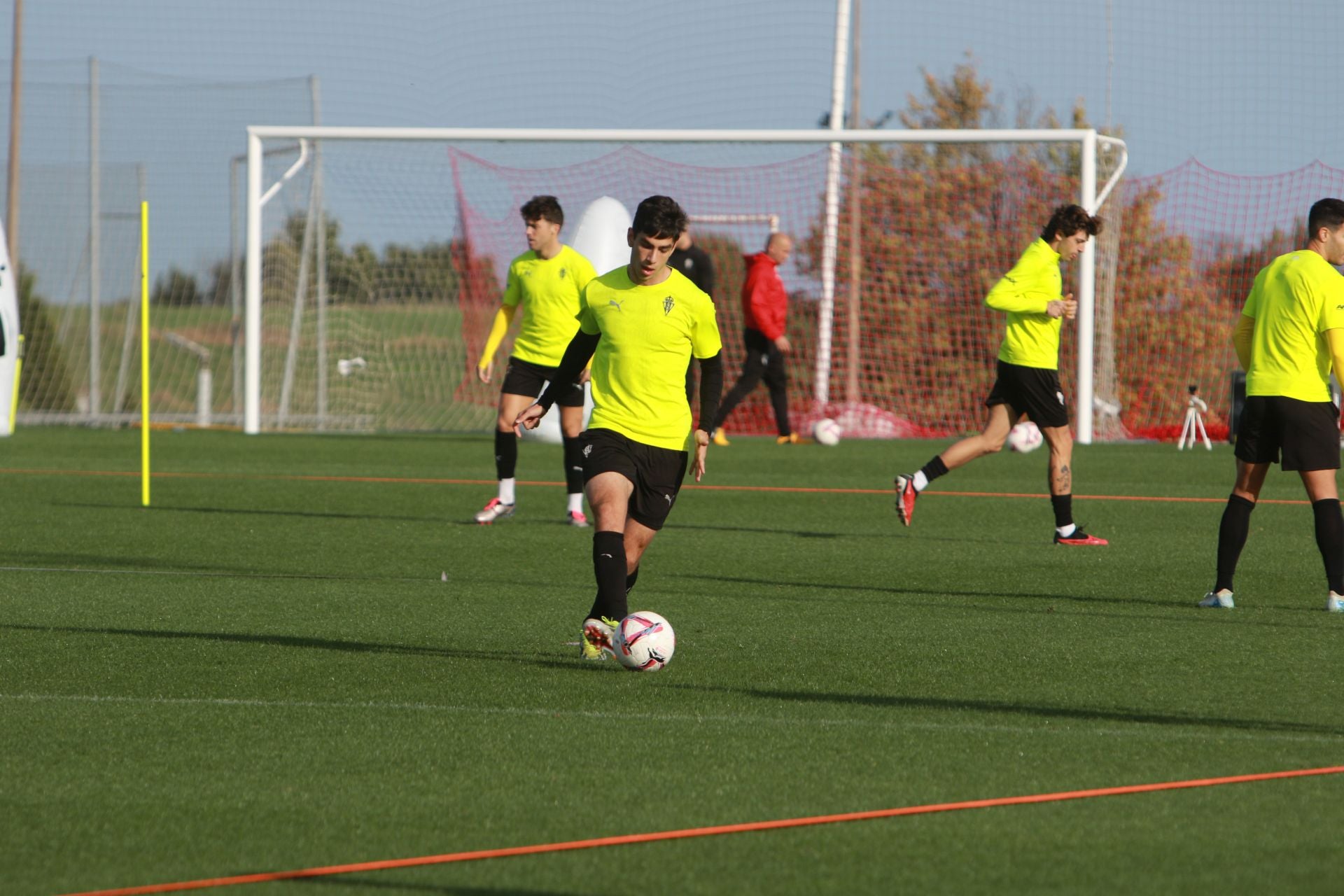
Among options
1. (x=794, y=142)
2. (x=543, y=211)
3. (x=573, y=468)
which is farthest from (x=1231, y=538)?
(x=794, y=142)

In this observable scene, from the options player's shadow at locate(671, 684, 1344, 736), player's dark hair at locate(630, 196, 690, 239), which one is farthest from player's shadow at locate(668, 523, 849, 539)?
player's shadow at locate(671, 684, 1344, 736)

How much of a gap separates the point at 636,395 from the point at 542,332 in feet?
16.6

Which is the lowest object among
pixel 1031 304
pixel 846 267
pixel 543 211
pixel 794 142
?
pixel 1031 304

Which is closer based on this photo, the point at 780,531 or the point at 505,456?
the point at 780,531

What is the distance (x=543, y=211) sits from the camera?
11.6 metres

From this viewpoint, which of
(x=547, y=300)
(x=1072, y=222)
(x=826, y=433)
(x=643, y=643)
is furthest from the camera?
(x=826, y=433)

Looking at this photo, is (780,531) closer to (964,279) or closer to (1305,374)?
(1305,374)

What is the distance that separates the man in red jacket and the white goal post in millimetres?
2985

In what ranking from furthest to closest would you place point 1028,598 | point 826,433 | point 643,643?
point 826,433 < point 1028,598 < point 643,643

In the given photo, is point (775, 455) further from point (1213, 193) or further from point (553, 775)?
point (553, 775)

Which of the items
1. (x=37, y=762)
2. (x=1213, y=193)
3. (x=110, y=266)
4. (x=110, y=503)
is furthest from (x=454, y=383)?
(x=37, y=762)

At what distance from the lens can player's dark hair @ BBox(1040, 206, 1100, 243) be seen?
10.4 metres

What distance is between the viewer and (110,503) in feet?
43.4

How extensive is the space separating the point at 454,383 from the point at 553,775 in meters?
21.9
